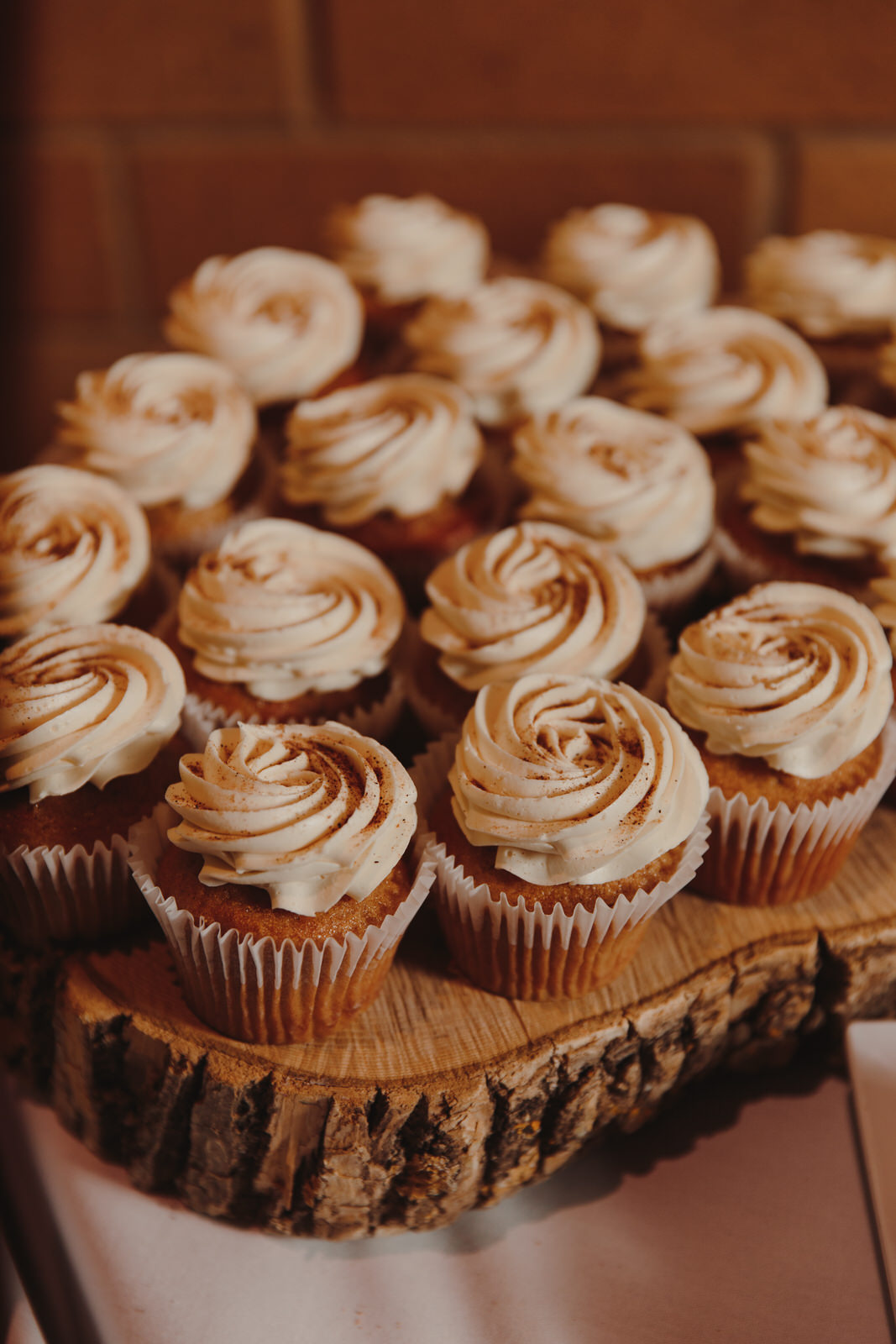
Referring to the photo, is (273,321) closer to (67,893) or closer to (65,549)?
(65,549)

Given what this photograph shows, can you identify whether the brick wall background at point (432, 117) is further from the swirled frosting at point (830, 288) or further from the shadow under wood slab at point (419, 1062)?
the shadow under wood slab at point (419, 1062)

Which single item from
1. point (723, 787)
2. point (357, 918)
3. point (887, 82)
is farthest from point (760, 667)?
point (887, 82)

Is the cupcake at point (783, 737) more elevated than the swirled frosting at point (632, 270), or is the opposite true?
the swirled frosting at point (632, 270)

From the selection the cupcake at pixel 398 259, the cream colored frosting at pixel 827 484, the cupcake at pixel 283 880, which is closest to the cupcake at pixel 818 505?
the cream colored frosting at pixel 827 484

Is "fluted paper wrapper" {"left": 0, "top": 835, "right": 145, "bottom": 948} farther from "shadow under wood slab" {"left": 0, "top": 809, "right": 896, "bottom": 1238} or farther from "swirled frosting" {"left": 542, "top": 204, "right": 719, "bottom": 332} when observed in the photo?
"swirled frosting" {"left": 542, "top": 204, "right": 719, "bottom": 332}

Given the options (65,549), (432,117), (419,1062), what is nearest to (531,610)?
(419,1062)

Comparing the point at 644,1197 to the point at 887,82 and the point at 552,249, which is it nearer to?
the point at 552,249
